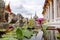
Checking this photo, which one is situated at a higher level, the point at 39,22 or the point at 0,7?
the point at 0,7

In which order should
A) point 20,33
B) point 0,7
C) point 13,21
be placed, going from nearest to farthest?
1. point 20,33
2. point 0,7
3. point 13,21

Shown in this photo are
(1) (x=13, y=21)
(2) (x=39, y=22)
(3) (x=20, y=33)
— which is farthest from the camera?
(2) (x=39, y=22)

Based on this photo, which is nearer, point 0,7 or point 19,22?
point 0,7

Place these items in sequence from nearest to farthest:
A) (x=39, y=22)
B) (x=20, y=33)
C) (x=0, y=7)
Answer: (x=20, y=33) → (x=0, y=7) → (x=39, y=22)

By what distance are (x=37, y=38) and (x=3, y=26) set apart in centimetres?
14

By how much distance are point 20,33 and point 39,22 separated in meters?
0.48

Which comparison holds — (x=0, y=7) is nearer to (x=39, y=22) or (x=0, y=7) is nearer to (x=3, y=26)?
(x=3, y=26)

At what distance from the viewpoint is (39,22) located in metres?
1.01

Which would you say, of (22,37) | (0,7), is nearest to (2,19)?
(0,7)

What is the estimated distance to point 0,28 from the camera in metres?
0.57

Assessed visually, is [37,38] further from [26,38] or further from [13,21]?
[13,21]

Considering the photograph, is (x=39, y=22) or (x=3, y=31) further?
(x=39, y=22)

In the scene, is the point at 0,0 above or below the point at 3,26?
above

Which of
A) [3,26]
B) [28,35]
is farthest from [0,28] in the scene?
[28,35]
